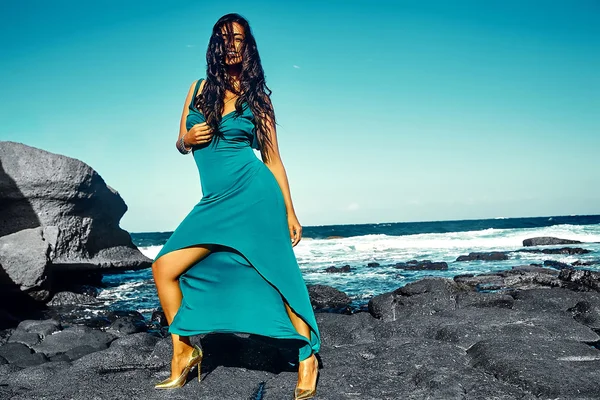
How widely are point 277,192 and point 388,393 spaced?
1378 millimetres

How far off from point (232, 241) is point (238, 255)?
105mm

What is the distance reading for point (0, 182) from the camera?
949 centimetres

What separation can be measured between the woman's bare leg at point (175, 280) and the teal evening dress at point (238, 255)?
46mm

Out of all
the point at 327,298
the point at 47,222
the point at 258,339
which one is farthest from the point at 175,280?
the point at 47,222

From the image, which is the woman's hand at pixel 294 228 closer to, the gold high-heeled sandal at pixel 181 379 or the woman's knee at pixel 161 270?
the woman's knee at pixel 161 270

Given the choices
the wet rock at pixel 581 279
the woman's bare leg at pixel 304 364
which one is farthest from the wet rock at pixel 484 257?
the woman's bare leg at pixel 304 364

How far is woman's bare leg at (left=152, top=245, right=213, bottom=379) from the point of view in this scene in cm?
290

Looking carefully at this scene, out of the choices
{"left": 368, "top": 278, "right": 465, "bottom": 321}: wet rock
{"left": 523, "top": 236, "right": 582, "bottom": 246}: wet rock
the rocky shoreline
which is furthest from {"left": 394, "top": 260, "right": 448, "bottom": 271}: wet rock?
{"left": 523, "top": 236, "right": 582, "bottom": 246}: wet rock

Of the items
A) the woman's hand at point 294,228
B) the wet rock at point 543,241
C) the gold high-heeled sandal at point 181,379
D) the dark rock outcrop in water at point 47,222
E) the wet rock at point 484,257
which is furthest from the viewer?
the wet rock at point 543,241

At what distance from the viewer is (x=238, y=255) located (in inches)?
116

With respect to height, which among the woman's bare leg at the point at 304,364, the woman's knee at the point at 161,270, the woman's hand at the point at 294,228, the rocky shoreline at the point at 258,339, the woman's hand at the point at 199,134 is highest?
the woman's hand at the point at 199,134

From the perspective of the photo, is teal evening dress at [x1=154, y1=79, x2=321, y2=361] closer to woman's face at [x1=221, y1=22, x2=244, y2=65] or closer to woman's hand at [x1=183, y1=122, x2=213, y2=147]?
woman's hand at [x1=183, y1=122, x2=213, y2=147]

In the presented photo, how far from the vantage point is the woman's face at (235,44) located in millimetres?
3066

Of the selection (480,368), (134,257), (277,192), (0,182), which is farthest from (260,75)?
(134,257)
